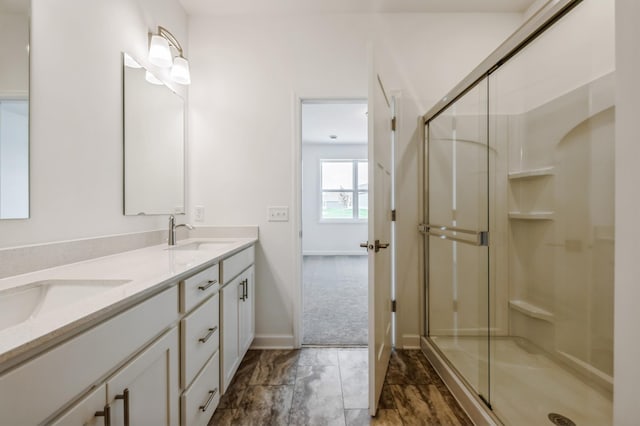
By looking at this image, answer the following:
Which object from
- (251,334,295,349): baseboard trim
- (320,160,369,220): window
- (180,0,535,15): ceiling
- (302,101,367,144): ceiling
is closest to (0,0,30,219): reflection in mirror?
(180,0,535,15): ceiling

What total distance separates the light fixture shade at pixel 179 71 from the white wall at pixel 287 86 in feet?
0.89

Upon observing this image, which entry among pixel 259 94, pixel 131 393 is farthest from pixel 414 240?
pixel 131 393

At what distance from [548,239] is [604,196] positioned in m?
0.44

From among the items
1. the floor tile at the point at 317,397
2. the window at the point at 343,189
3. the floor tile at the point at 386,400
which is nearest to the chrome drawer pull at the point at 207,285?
the floor tile at the point at 317,397

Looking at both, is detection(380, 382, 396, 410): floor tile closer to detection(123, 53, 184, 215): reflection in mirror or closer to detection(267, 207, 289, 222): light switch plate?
detection(267, 207, 289, 222): light switch plate

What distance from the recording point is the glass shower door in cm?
165

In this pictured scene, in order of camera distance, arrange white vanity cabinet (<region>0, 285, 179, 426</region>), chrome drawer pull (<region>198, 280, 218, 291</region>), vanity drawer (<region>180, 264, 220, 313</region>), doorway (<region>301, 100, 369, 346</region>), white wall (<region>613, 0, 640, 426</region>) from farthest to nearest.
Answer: doorway (<region>301, 100, 369, 346</region>), chrome drawer pull (<region>198, 280, 218, 291</region>), vanity drawer (<region>180, 264, 220, 313</region>), white wall (<region>613, 0, 640, 426</region>), white vanity cabinet (<region>0, 285, 179, 426</region>)

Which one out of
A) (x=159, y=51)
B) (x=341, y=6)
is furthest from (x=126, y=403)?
(x=341, y=6)

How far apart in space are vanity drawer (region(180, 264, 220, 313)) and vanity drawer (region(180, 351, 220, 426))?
13.2 inches

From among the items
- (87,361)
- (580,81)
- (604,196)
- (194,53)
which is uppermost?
(194,53)

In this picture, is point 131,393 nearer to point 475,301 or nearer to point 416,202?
point 475,301

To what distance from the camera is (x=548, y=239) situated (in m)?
1.56

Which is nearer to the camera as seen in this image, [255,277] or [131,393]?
[131,393]

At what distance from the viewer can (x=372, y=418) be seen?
151cm
